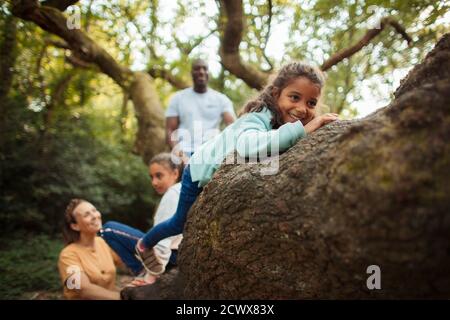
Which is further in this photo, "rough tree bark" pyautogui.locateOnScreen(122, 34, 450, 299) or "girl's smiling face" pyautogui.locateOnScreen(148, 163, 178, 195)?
"girl's smiling face" pyautogui.locateOnScreen(148, 163, 178, 195)

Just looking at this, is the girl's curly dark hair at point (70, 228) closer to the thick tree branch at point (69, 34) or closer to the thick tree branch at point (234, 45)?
the thick tree branch at point (69, 34)

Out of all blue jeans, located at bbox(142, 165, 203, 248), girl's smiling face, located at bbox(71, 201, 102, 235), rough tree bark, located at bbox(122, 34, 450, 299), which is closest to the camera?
rough tree bark, located at bbox(122, 34, 450, 299)

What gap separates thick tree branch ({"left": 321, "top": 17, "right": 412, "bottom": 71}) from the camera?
454 cm

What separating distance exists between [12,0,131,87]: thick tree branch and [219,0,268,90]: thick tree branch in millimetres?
2585

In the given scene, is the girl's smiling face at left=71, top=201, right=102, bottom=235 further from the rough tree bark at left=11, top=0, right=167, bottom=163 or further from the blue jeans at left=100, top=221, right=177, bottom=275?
the rough tree bark at left=11, top=0, right=167, bottom=163

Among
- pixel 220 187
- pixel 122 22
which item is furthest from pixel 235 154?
pixel 122 22

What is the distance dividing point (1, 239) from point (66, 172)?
2.01m

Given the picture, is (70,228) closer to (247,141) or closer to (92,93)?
(247,141)

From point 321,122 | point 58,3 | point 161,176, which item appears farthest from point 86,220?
point 58,3

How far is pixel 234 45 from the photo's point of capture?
5.66 m

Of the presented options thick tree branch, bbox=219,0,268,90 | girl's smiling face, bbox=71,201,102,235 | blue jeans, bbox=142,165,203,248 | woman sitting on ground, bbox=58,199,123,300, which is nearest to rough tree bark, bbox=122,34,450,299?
blue jeans, bbox=142,165,203,248

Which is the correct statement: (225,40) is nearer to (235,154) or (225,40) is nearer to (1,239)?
(235,154)

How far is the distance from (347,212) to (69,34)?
240 inches

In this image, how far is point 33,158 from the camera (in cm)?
768
